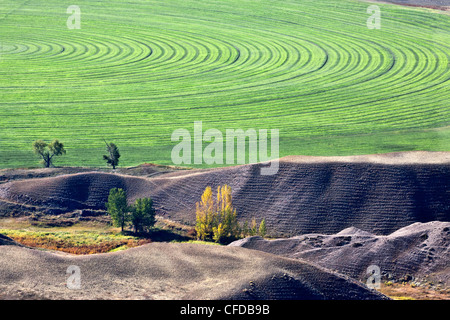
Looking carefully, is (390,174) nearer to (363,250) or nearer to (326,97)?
(363,250)

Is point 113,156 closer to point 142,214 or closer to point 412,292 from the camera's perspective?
point 142,214

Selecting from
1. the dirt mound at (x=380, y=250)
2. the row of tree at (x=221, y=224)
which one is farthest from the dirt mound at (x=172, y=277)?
the row of tree at (x=221, y=224)

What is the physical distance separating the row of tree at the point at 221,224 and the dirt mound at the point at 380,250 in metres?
2.97

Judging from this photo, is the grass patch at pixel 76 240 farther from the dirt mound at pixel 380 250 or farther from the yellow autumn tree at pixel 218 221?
the dirt mound at pixel 380 250

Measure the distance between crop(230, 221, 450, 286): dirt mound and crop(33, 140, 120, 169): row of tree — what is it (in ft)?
61.8

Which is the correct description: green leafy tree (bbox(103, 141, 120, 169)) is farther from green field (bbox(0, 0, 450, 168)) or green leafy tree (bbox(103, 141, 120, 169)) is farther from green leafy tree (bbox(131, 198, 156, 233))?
green leafy tree (bbox(131, 198, 156, 233))

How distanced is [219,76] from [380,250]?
157ft

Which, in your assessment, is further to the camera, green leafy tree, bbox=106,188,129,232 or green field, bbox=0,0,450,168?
green field, bbox=0,0,450,168

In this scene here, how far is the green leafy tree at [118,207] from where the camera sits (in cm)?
4594

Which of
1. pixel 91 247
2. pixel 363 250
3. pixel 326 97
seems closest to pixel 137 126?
pixel 326 97

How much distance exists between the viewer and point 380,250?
39.6 metres

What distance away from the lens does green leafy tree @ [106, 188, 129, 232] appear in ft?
151

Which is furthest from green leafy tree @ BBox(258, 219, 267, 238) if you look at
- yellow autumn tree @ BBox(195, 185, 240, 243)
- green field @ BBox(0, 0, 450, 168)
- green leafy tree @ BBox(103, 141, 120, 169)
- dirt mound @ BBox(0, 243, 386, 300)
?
green field @ BBox(0, 0, 450, 168)
